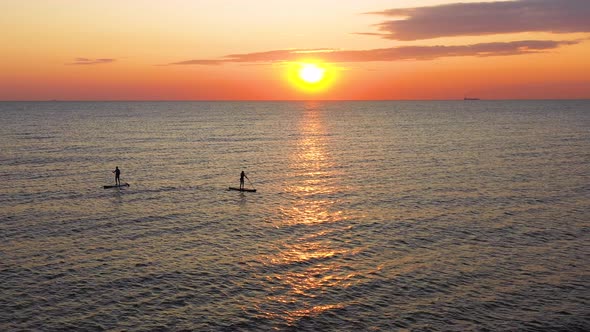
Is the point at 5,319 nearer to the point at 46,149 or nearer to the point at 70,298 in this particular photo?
the point at 70,298

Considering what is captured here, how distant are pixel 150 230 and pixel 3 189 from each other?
28.8 meters

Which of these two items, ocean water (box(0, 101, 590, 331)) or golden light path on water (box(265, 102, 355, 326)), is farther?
golden light path on water (box(265, 102, 355, 326))

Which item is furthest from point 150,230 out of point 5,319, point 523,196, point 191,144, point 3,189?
point 191,144

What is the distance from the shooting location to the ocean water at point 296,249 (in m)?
29.1

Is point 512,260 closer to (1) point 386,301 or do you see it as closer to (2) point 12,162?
(1) point 386,301

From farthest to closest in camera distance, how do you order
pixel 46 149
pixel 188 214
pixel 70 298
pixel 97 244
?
1. pixel 46 149
2. pixel 188 214
3. pixel 97 244
4. pixel 70 298

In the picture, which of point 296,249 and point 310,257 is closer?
point 310,257

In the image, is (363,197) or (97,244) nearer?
(97,244)

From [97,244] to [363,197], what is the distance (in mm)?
32335

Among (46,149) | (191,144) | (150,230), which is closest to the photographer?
(150,230)

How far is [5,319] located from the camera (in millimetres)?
27688

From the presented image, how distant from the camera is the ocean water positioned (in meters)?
29.1

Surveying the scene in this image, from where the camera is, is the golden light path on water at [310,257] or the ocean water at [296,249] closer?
the ocean water at [296,249]

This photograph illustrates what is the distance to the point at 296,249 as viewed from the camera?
133 ft
